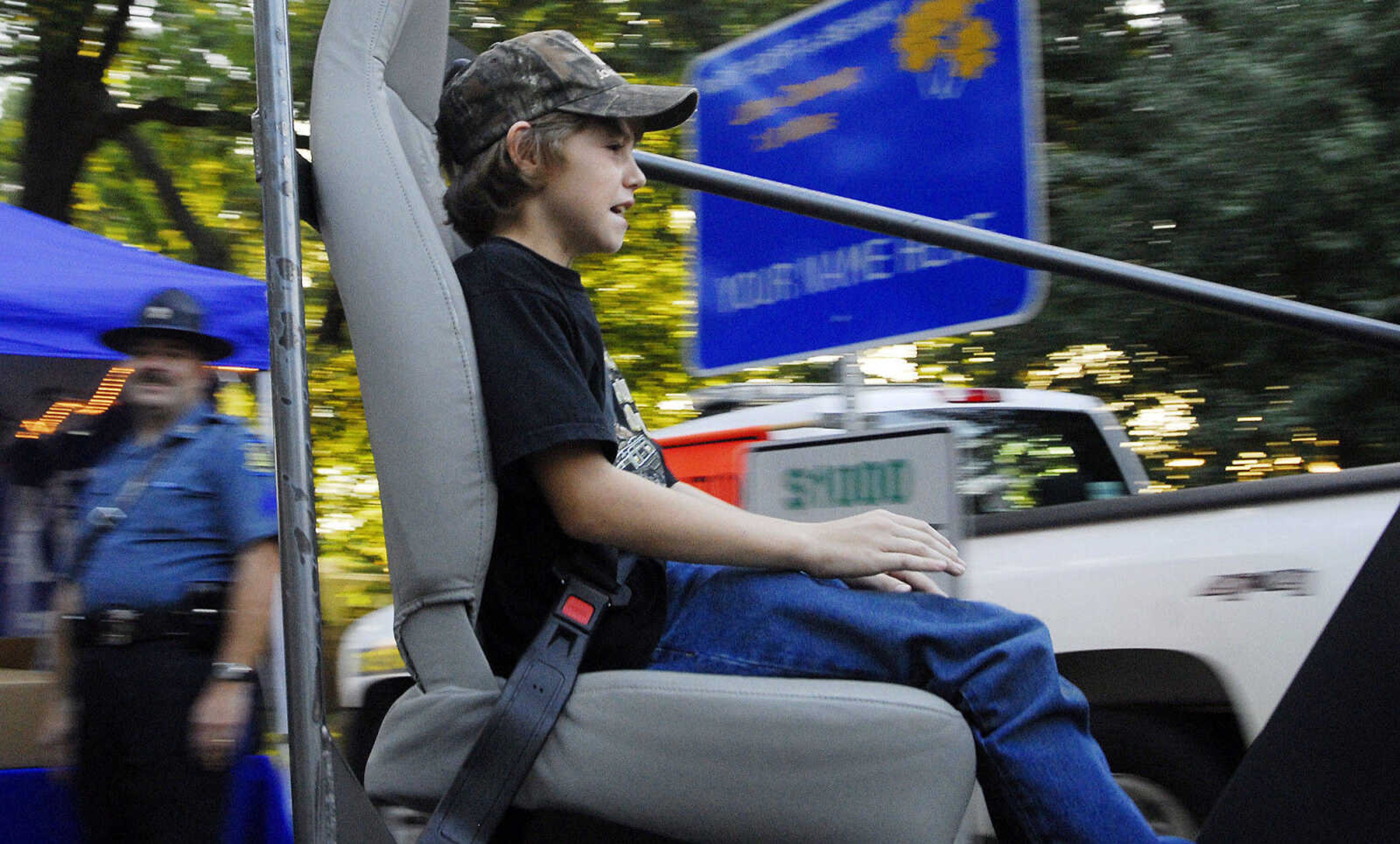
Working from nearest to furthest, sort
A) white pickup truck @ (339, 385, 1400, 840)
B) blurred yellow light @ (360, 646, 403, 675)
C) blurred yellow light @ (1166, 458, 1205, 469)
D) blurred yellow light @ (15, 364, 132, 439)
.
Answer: white pickup truck @ (339, 385, 1400, 840), blurred yellow light @ (360, 646, 403, 675), blurred yellow light @ (15, 364, 132, 439), blurred yellow light @ (1166, 458, 1205, 469)

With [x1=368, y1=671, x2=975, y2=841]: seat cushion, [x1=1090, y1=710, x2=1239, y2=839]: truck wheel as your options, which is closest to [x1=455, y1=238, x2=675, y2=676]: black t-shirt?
[x1=368, y1=671, x2=975, y2=841]: seat cushion

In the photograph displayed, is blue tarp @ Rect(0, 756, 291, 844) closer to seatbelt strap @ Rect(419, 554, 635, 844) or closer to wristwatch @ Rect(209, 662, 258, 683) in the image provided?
wristwatch @ Rect(209, 662, 258, 683)

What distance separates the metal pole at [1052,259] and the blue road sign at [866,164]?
0.81 metres

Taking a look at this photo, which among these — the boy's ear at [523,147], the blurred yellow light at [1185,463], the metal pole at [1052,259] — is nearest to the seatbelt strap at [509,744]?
the boy's ear at [523,147]

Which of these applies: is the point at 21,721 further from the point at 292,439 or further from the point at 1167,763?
the point at 292,439

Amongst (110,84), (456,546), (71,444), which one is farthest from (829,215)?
(110,84)

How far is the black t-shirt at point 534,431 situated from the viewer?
144cm

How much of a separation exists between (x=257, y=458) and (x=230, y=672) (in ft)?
1.95

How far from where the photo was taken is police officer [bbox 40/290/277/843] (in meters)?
3.44

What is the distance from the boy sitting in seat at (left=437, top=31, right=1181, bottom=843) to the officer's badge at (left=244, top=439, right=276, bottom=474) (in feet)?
7.21

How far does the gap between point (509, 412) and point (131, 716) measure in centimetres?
245

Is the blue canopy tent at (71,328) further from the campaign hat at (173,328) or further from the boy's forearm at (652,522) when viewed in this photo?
the boy's forearm at (652,522)

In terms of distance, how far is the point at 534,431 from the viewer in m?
1.42

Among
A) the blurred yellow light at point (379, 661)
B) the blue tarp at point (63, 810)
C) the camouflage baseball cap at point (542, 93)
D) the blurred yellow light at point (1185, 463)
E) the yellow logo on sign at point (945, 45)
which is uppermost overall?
the yellow logo on sign at point (945, 45)
